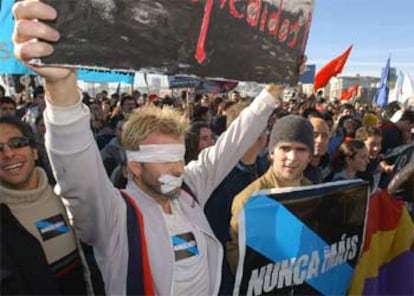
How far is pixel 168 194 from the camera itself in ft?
6.46

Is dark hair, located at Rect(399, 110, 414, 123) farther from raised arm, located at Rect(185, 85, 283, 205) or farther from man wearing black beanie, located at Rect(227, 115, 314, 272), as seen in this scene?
raised arm, located at Rect(185, 85, 283, 205)

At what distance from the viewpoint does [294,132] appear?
2.74 meters

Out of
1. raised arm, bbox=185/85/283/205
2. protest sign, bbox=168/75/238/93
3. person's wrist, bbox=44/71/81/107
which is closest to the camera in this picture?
person's wrist, bbox=44/71/81/107

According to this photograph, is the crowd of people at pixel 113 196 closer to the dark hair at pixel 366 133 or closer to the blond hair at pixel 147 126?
the blond hair at pixel 147 126

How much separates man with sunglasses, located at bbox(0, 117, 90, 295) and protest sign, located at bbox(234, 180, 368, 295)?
772mm

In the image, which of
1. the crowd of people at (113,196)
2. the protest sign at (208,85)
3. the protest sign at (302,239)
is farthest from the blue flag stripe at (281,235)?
the protest sign at (208,85)

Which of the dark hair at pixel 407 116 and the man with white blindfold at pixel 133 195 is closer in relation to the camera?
the man with white blindfold at pixel 133 195

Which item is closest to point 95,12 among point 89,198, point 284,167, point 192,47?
point 192,47

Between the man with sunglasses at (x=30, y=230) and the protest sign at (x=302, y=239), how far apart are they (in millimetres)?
772

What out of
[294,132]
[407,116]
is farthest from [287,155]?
[407,116]

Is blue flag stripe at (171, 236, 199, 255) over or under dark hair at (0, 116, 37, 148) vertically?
under

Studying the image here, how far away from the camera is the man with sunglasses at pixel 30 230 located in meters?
1.77

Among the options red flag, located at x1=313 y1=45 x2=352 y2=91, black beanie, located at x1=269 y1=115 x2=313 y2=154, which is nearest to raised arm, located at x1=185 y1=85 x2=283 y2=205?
black beanie, located at x1=269 y1=115 x2=313 y2=154

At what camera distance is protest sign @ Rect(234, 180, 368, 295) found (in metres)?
2.28
